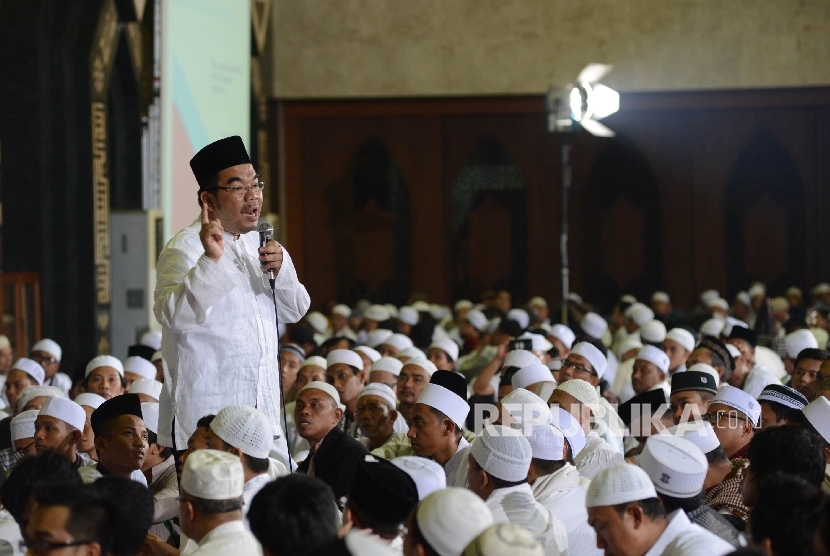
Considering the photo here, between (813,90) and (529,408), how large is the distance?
1084cm

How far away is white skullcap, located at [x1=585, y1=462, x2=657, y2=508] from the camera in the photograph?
2707mm

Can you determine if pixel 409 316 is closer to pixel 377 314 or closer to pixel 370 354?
pixel 377 314

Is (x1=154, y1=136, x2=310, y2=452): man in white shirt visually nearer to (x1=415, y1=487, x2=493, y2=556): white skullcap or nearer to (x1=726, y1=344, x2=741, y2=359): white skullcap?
(x1=415, y1=487, x2=493, y2=556): white skullcap

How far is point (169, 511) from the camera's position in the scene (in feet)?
12.1

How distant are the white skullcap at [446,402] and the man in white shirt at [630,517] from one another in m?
1.57

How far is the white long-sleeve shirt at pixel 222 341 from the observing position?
3.19 meters

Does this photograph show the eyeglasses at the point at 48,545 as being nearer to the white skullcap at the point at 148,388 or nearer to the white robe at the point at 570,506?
the white robe at the point at 570,506

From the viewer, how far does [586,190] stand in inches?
561

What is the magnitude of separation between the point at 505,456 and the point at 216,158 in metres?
1.09

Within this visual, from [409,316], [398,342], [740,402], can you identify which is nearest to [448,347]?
[398,342]

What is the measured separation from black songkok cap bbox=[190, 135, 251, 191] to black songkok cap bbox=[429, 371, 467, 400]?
4.80 feet

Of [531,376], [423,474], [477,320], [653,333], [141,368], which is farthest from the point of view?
[477,320]

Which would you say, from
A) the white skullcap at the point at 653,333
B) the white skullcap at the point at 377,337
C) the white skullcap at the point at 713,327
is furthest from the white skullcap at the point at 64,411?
the white skullcap at the point at 713,327

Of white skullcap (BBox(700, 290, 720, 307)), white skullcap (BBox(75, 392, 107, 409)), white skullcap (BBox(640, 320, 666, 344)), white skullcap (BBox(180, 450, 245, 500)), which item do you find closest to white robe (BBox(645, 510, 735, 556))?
white skullcap (BBox(180, 450, 245, 500))
